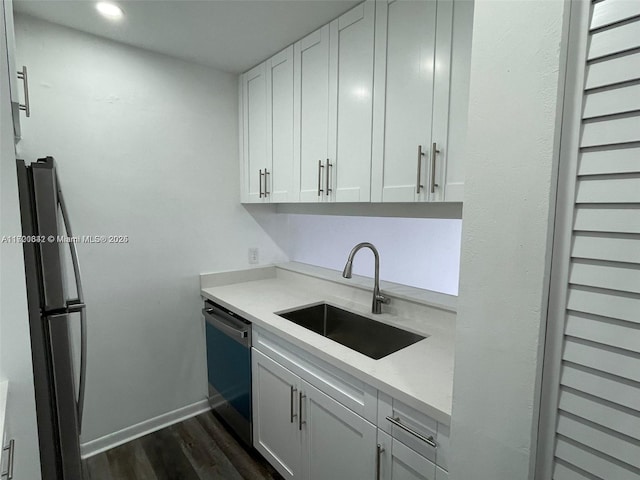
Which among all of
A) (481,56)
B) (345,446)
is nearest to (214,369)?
(345,446)

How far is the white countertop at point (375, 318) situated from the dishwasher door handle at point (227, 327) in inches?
3.6

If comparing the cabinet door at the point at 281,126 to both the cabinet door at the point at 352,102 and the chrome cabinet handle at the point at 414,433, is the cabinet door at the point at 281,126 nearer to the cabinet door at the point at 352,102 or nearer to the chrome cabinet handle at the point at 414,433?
the cabinet door at the point at 352,102

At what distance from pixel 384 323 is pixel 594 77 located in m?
1.34

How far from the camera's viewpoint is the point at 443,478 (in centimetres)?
100

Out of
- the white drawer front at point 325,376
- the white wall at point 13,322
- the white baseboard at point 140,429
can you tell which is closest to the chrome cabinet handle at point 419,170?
the white drawer front at point 325,376

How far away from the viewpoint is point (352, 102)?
1.63 meters

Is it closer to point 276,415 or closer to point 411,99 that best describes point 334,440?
point 276,415

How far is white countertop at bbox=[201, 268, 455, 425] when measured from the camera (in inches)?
42.9

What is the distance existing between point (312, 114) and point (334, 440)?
1.62 metres

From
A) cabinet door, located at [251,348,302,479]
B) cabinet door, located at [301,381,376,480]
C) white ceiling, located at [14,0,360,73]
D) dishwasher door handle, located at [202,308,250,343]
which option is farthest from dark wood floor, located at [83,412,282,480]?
white ceiling, located at [14,0,360,73]

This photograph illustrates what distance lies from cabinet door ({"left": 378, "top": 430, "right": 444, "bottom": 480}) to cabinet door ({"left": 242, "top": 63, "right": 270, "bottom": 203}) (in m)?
1.59

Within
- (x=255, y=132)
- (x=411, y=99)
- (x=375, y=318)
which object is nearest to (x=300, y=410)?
(x=375, y=318)

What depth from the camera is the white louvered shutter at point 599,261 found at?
56 centimetres

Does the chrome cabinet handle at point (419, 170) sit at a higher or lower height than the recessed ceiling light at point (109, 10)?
lower
